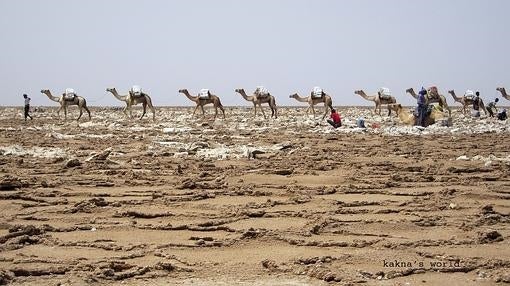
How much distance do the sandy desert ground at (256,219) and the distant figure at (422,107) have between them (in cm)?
863

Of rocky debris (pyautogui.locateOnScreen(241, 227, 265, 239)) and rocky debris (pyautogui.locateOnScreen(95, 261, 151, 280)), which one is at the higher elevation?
rocky debris (pyautogui.locateOnScreen(241, 227, 265, 239))

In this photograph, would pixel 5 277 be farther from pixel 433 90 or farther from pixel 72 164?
A: pixel 433 90

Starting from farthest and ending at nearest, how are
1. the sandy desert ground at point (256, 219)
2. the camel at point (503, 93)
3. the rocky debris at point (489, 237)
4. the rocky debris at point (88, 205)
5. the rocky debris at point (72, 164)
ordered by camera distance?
the camel at point (503, 93) < the rocky debris at point (72, 164) < the rocky debris at point (88, 205) < the rocky debris at point (489, 237) < the sandy desert ground at point (256, 219)

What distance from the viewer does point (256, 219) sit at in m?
5.62

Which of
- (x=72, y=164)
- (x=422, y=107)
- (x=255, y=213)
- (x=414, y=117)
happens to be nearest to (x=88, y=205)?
(x=255, y=213)

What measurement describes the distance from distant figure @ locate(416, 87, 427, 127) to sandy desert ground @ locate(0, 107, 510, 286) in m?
8.63

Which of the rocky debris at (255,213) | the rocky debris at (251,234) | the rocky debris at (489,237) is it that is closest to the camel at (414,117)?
the rocky debris at (255,213)

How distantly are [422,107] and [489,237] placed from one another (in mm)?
14965

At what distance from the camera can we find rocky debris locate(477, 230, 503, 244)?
4.69m

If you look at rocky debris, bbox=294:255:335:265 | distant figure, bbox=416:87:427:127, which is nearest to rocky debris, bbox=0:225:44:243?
rocky debris, bbox=294:255:335:265

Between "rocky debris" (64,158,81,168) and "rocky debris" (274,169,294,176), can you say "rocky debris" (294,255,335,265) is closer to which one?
"rocky debris" (274,169,294,176)

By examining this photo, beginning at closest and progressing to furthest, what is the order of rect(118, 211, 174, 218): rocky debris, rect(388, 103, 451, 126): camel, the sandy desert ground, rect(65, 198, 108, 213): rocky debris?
the sandy desert ground → rect(118, 211, 174, 218): rocky debris → rect(65, 198, 108, 213): rocky debris → rect(388, 103, 451, 126): camel

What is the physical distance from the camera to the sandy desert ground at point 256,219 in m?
3.95

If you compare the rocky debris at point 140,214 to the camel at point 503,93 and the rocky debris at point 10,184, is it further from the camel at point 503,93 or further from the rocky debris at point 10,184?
the camel at point 503,93
